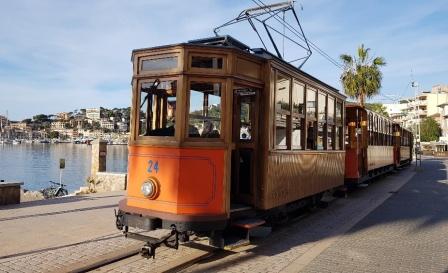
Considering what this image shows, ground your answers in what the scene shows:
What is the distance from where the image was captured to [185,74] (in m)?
5.88

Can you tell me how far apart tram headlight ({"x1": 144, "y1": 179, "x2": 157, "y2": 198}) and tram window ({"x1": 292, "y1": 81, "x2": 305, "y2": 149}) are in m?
3.03

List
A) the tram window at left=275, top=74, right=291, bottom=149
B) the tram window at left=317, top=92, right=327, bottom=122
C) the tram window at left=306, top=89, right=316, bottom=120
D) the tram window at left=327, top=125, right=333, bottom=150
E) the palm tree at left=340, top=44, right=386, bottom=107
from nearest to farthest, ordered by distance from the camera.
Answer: the tram window at left=275, top=74, right=291, bottom=149 → the tram window at left=306, top=89, right=316, bottom=120 → the tram window at left=317, top=92, right=327, bottom=122 → the tram window at left=327, top=125, right=333, bottom=150 → the palm tree at left=340, top=44, right=386, bottom=107

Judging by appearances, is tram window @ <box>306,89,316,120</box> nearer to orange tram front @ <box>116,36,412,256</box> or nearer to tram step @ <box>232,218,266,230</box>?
orange tram front @ <box>116,36,412,256</box>

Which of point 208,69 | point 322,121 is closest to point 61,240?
point 208,69

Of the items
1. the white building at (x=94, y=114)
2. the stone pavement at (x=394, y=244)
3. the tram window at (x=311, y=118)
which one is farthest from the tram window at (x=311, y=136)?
the white building at (x=94, y=114)

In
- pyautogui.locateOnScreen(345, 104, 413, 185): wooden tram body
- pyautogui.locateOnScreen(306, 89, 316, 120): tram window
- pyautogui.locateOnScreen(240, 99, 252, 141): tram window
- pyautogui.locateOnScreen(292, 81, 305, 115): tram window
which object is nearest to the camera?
pyautogui.locateOnScreen(240, 99, 252, 141): tram window

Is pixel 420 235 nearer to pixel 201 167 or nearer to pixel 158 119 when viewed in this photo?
pixel 201 167

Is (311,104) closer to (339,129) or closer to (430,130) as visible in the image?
(339,129)

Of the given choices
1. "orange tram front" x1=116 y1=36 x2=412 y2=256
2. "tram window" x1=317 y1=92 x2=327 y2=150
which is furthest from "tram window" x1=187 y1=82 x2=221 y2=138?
"tram window" x1=317 y1=92 x2=327 y2=150

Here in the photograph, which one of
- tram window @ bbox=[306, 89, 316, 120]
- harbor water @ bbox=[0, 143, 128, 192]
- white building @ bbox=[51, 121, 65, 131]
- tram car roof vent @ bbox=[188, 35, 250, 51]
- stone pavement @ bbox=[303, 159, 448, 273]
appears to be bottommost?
harbor water @ bbox=[0, 143, 128, 192]

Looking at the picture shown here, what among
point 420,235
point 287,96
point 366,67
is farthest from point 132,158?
point 366,67

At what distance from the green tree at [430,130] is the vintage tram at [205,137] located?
296ft

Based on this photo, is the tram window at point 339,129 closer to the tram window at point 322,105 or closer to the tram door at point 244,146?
the tram window at point 322,105

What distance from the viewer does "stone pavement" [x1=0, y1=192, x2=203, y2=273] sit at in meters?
5.83
